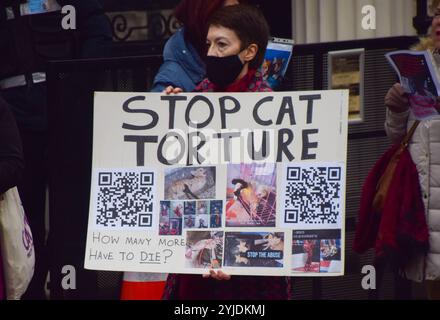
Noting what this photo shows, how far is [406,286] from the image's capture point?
7164 mm

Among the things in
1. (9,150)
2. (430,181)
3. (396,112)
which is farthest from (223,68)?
(430,181)

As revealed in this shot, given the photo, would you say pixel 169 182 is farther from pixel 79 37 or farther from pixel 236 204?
pixel 79 37

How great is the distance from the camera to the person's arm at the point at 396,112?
257 inches

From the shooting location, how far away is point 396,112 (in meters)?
6.59

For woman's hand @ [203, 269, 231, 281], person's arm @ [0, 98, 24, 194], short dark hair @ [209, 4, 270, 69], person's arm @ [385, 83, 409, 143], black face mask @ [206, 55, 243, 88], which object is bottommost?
woman's hand @ [203, 269, 231, 281]

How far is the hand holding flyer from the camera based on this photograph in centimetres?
629

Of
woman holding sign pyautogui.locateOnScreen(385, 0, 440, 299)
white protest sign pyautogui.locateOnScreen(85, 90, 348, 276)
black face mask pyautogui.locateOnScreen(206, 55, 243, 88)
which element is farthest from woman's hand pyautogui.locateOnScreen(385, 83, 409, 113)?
black face mask pyautogui.locateOnScreen(206, 55, 243, 88)

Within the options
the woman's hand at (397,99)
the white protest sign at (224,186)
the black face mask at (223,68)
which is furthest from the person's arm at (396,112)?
the black face mask at (223,68)

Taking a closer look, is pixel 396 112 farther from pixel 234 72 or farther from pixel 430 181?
pixel 234 72

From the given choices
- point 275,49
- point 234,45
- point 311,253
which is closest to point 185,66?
point 275,49

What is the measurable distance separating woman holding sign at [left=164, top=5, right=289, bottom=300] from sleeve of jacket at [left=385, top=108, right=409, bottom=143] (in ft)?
3.34

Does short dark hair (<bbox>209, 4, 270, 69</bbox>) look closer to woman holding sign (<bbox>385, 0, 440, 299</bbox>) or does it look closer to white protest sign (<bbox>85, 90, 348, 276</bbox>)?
white protest sign (<bbox>85, 90, 348, 276</bbox>)

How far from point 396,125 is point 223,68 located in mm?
1274

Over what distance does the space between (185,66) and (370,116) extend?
1.06 metres
